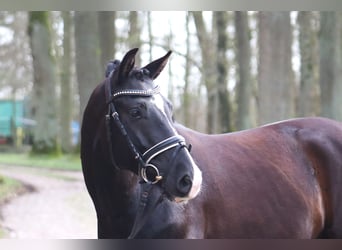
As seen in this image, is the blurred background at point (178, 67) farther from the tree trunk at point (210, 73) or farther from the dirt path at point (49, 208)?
the dirt path at point (49, 208)

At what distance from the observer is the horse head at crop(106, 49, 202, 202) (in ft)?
6.88

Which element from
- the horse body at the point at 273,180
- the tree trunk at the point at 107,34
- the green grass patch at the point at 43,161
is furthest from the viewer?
the tree trunk at the point at 107,34

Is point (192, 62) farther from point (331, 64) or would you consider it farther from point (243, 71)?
point (331, 64)

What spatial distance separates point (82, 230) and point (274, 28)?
223 centimetres

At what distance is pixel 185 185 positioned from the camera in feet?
6.80

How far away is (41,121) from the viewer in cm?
488

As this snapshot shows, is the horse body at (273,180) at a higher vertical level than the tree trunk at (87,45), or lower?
lower

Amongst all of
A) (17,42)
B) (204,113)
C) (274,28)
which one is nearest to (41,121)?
(17,42)

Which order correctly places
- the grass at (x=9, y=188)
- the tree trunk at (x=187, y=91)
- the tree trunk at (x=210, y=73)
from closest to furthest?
the grass at (x=9, y=188), the tree trunk at (x=187, y=91), the tree trunk at (x=210, y=73)

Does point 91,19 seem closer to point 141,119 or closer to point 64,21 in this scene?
point 64,21

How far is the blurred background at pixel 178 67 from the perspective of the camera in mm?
4113

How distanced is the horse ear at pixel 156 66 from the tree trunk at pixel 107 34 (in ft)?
6.88

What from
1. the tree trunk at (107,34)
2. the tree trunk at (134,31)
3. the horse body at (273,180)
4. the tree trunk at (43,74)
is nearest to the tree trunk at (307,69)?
the tree trunk at (134,31)

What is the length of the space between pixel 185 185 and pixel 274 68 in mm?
2297
